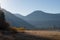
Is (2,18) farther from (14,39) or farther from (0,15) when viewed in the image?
(14,39)

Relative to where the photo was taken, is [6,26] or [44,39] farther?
[6,26]

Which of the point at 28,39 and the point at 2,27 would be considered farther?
the point at 2,27

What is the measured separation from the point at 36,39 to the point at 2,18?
5991 mm

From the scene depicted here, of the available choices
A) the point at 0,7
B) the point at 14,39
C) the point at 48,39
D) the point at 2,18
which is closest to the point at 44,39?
the point at 48,39

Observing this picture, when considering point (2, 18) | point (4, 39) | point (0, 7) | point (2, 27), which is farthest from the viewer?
point (0, 7)

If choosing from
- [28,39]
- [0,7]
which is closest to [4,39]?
[28,39]

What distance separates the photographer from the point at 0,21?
13156 mm

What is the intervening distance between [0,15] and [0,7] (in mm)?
783

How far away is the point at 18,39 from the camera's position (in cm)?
818

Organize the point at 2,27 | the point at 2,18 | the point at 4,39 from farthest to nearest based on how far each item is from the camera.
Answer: the point at 2,18, the point at 2,27, the point at 4,39

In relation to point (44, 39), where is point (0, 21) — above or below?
above

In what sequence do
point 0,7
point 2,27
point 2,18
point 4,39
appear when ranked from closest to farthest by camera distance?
1. point 4,39
2. point 2,27
3. point 2,18
4. point 0,7

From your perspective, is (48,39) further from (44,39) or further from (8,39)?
(8,39)

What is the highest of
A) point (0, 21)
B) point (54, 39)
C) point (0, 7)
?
point (0, 7)
